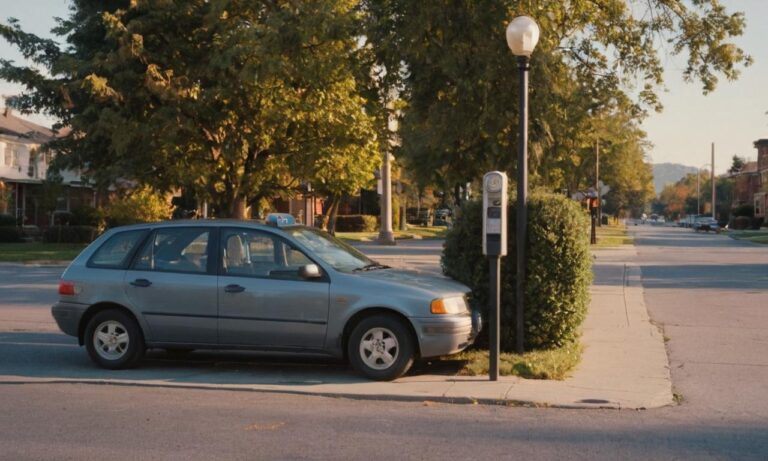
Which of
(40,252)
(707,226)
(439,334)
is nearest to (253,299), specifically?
(439,334)

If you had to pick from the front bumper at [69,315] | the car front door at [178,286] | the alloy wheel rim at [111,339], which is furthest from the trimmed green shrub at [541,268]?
the front bumper at [69,315]

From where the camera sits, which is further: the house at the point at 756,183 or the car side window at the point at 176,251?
the house at the point at 756,183

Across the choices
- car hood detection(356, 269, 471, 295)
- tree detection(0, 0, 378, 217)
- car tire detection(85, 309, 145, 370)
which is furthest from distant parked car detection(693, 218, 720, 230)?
car tire detection(85, 309, 145, 370)

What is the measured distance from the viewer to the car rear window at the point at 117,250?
982 cm

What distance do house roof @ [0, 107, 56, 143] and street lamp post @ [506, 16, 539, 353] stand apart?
145 feet

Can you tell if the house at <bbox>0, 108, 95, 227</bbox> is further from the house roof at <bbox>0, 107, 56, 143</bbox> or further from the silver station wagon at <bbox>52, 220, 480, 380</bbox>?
the silver station wagon at <bbox>52, 220, 480, 380</bbox>

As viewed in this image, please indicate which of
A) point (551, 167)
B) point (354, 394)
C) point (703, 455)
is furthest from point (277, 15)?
point (703, 455)

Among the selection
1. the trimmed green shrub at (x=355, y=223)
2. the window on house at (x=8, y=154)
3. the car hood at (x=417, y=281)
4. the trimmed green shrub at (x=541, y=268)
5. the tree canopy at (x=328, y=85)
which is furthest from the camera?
the trimmed green shrub at (x=355, y=223)

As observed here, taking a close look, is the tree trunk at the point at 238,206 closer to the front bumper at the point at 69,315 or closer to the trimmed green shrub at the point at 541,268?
the front bumper at the point at 69,315

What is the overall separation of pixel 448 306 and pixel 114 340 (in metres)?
3.75

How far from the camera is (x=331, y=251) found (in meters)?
9.76

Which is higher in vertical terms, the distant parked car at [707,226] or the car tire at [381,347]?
the distant parked car at [707,226]

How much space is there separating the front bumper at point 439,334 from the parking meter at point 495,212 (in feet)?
2.70

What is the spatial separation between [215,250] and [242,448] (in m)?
3.32
